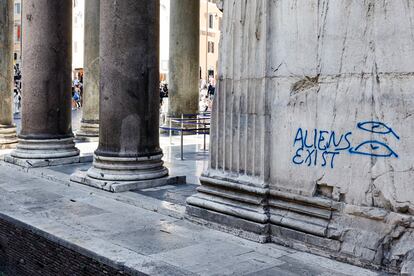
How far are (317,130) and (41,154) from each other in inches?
269

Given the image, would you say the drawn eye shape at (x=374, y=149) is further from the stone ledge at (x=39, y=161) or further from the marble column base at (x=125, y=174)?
the stone ledge at (x=39, y=161)

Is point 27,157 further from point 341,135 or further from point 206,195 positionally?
point 341,135

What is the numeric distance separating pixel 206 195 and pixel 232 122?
37.4 inches

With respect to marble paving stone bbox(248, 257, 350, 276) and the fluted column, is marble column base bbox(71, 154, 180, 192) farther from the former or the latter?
marble paving stone bbox(248, 257, 350, 276)

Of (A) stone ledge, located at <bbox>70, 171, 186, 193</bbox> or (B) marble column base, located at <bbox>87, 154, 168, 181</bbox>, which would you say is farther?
(B) marble column base, located at <bbox>87, 154, 168, 181</bbox>

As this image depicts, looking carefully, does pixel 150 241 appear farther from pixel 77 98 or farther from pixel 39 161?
pixel 77 98

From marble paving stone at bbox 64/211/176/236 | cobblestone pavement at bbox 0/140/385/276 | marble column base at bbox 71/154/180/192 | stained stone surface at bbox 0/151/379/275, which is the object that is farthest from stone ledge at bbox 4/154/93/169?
marble paving stone at bbox 64/211/176/236

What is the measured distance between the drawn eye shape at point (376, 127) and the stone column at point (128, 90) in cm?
423

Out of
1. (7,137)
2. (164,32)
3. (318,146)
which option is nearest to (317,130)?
(318,146)

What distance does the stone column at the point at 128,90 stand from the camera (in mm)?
8992

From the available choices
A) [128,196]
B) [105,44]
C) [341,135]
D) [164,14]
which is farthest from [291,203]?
[164,14]

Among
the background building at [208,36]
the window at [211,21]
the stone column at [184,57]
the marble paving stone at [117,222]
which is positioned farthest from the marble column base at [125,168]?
the window at [211,21]

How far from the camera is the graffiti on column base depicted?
18.2ft

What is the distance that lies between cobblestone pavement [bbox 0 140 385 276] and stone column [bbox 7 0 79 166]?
1.17 metres
